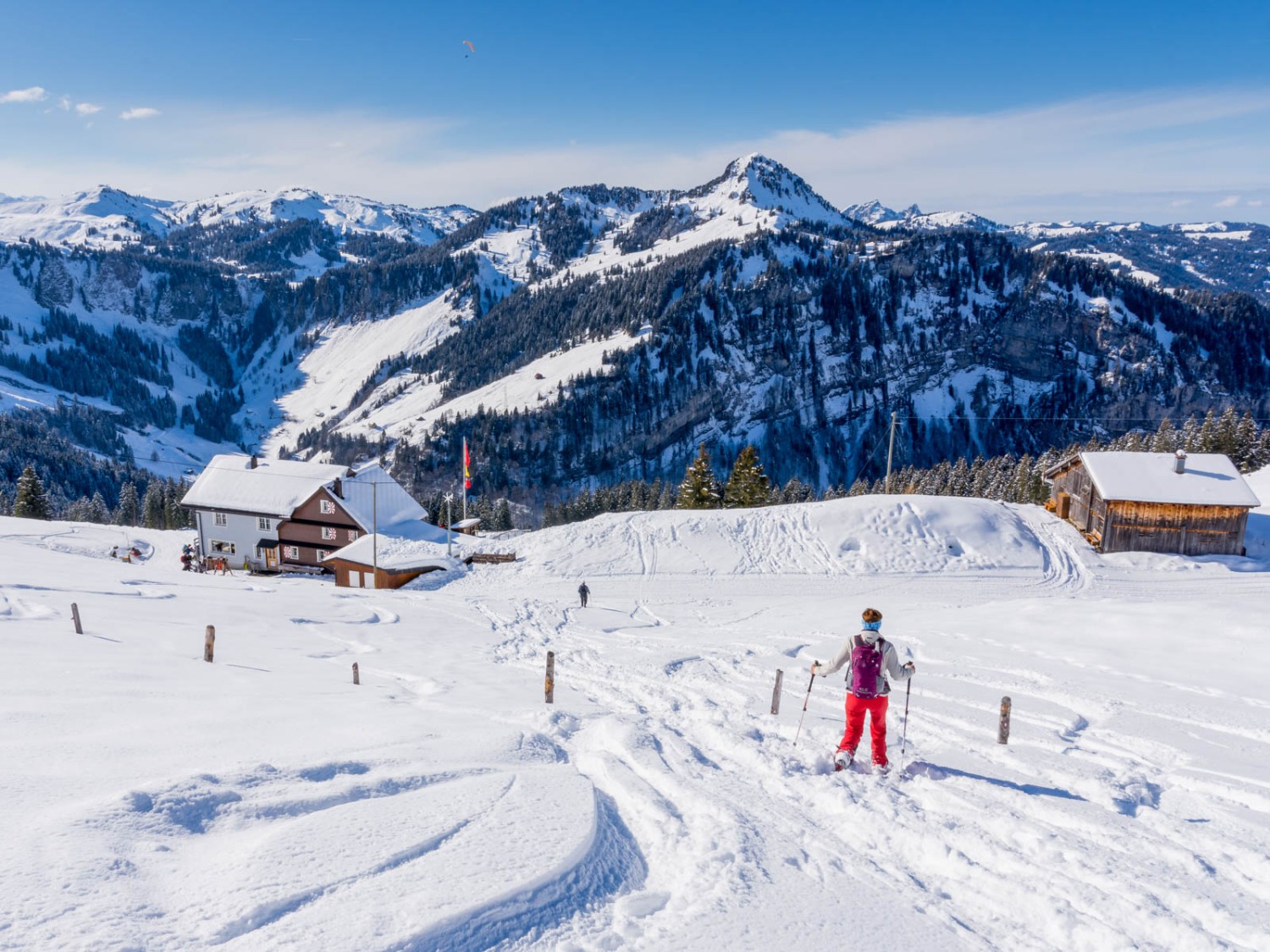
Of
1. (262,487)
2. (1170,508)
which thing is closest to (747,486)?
(1170,508)

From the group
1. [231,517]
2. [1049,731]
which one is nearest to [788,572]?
[1049,731]

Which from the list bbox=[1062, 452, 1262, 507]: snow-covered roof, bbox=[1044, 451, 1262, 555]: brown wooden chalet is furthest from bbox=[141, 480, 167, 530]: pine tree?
bbox=[1062, 452, 1262, 507]: snow-covered roof

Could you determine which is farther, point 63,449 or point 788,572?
point 63,449

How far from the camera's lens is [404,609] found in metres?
27.9

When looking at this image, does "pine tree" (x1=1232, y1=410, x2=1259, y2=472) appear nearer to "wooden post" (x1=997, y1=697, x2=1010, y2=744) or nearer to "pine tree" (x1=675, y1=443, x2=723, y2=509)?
"pine tree" (x1=675, y1=443, x2=723, y2=509)

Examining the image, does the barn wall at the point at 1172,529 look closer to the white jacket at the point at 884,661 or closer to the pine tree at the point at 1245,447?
the pine tree at the point at 1245,447

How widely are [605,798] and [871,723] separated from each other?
399 cm

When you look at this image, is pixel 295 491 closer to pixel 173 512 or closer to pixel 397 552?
pixel 397 552

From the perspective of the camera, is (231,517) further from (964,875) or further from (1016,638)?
(964,875)

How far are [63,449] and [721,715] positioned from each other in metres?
191

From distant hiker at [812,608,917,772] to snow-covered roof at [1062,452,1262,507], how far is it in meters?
43.5

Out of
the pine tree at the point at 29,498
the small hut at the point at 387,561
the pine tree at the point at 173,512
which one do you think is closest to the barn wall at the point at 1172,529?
the small hut at the point at 387,561

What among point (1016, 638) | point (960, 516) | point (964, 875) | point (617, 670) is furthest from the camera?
point (960, 516)

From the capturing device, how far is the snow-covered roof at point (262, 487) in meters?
56.3
